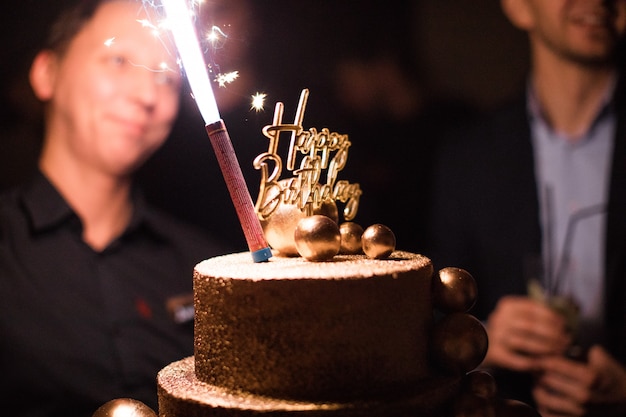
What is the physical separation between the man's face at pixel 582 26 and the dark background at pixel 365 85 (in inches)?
6.8

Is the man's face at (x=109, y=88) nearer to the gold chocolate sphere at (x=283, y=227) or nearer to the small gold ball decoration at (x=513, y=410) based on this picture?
the gold chocolate sphere at (x=283, y=227)

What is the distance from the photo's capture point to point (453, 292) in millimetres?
1545

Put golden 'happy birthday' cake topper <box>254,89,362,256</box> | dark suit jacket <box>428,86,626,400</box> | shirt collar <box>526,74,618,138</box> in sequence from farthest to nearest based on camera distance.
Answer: shirt collar <box>526,74,618,138</box>, dark suit jacket <box>428,86,626,400</box>, golden 'happy birthday' cake topper <box>254,89,362,256</box>

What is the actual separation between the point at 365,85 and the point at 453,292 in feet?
6.51

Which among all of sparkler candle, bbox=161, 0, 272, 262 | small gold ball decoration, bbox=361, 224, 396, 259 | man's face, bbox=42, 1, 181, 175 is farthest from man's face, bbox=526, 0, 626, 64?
sparkler candle, bbox=161, 0, 272, 262

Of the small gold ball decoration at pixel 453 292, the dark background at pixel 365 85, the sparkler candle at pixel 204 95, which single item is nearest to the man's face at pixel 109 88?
the dark background at pixel 365 85

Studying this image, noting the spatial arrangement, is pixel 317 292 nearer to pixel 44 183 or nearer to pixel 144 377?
pixel 144 377

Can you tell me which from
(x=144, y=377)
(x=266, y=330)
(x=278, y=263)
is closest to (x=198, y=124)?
(x=144, y=377)

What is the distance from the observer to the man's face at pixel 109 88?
2.84m

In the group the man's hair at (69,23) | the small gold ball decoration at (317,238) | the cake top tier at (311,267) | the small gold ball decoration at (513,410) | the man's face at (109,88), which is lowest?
the small gold ball decoration at (513,410)

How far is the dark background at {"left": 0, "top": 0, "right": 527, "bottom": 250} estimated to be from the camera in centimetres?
305

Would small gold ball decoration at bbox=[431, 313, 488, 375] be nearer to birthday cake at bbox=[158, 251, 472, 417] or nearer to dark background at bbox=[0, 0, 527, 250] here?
birthday cake at bbox=[158, 251, 472, 417]

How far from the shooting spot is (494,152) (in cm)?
321

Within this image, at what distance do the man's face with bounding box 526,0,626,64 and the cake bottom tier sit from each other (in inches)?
86.6
